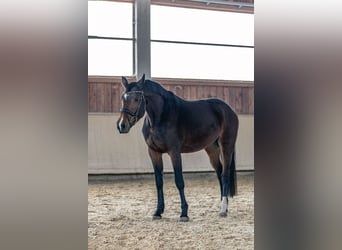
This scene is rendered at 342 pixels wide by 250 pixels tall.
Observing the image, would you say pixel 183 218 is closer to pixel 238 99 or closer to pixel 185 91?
pixel 185 91

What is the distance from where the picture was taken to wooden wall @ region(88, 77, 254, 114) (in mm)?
3984

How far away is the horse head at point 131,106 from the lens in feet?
7.08

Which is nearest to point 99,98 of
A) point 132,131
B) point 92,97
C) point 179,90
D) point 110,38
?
point 92,97

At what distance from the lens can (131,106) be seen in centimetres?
216

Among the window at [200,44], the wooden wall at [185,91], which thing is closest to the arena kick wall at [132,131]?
the wooden wall at [185,91]

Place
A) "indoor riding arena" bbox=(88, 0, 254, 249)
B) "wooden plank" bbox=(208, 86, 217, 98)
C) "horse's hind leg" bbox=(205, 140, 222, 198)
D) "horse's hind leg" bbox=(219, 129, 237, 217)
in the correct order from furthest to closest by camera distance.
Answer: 1. "wooden plank" bbox=(208, 86, 217, 98)
2. "indoor riding arena" bbox=(88, 0, 254, 249)
3. "horse's hind leg" bbox=(205, 140, 222, 198)
4. "horse's hind leg" bbox=(219, 129, 237, 217)

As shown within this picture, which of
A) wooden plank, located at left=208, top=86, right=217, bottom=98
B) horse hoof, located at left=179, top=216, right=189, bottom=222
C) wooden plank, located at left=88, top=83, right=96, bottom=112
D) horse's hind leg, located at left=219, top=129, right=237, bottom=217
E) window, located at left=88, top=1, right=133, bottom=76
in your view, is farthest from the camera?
wooden plank, located at left=208, top=86, right=217, bottom=98

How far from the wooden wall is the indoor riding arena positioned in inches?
0.4

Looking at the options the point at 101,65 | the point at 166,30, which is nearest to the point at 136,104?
the point at 101,65

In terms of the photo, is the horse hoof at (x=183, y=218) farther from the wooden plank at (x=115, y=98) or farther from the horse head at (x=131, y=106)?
the wooden plank at (x=115, y=98)

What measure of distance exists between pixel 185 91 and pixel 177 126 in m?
2.05

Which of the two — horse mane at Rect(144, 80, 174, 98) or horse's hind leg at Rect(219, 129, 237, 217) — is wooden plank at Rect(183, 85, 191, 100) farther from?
horse mane at Rect(144, 80, 174, 98)

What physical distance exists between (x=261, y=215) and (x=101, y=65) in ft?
A: 12.6

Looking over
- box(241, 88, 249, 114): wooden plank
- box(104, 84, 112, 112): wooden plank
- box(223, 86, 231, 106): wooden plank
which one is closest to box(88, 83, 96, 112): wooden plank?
box(104, 84, 112, 112): wooden plank
